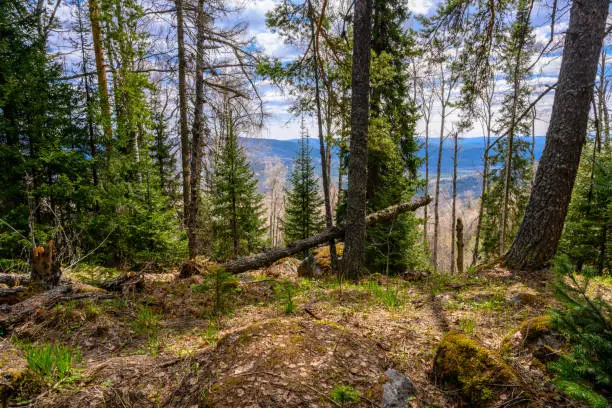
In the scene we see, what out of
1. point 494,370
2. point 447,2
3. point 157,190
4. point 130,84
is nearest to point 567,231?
→ point 447,2

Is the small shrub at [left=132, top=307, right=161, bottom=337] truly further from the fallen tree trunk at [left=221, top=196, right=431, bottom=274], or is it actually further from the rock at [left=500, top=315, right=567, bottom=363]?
the rock at [left=500, top=315, right=567, bottom=363]

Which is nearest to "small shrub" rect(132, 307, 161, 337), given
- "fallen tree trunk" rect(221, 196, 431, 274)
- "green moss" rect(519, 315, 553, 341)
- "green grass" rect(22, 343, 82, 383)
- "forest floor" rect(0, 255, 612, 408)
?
"forest floor" rect(0, 255, 612, 408)

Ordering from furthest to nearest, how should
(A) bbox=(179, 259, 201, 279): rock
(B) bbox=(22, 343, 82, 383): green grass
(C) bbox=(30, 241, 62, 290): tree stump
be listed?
(A) bbox=(179, 259, 201, 279): rock, (C) bbox=(30, 241, 62, 290): tree stump, (B) bbox=(22, 343, 82, 383): green grass

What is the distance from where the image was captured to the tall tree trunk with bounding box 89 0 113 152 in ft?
27.6

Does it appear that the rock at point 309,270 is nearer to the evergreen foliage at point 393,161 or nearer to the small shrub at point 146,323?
the evergreen foliage at point 393,161

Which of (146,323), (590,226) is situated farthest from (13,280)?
(590,226)

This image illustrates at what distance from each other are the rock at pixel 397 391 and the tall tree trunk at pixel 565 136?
5.00 metres

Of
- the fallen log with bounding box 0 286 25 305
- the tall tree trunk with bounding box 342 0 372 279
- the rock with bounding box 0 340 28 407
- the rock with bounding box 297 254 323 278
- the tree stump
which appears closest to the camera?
the rock with bounding box 0 340 28 407

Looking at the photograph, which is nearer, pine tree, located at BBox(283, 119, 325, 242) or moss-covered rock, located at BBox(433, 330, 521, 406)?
moss-covered rock, located at BBox(433, 330, 521, 406)

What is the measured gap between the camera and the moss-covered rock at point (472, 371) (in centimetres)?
232

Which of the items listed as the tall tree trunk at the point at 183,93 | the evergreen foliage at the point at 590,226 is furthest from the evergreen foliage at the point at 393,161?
the tall tree trunk at the point at 183,93

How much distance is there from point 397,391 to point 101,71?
1098 cm

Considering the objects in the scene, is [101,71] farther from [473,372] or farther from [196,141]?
[473,372]

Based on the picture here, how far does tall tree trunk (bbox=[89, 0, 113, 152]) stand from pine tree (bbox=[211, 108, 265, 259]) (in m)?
6.13
